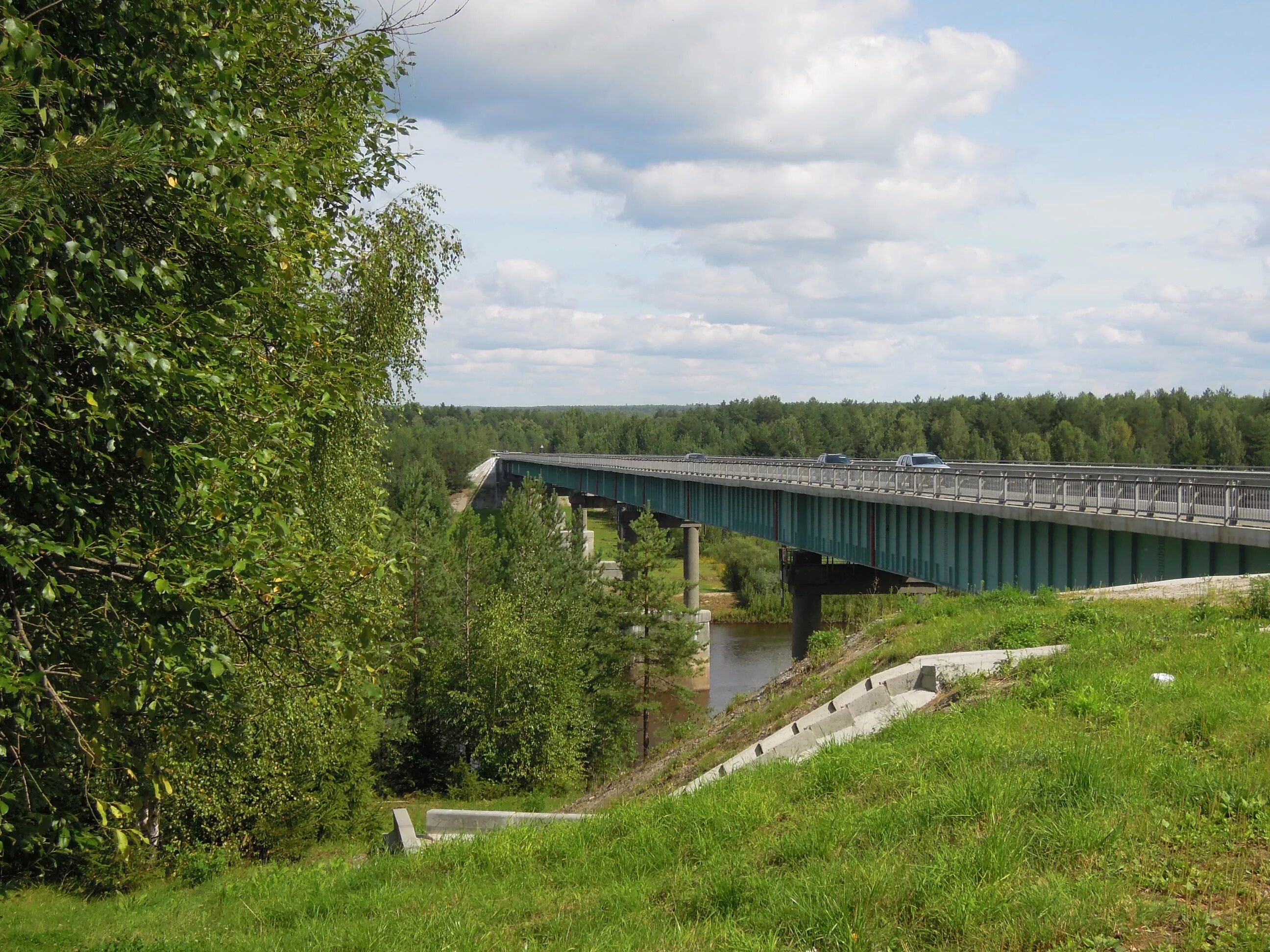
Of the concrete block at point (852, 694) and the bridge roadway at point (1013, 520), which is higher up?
the bridge roadway at point (1013, 520)

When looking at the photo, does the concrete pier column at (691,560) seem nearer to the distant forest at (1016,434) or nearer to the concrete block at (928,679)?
the distant forest at (1016,434)

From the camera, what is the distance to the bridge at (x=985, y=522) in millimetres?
19719

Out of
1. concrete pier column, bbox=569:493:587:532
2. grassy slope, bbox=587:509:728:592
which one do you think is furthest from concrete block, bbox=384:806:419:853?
concrete pier column, bbox=569:493:587:532

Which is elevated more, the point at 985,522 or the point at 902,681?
the point at 985,522

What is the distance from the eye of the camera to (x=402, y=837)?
39.6 ft

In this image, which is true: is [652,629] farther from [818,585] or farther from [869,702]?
[869,702]

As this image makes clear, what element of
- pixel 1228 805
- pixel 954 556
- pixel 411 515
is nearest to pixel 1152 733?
pixel 1228 805

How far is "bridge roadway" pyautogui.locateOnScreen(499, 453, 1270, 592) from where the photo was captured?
19531 mm

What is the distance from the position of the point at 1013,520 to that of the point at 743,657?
3538cm

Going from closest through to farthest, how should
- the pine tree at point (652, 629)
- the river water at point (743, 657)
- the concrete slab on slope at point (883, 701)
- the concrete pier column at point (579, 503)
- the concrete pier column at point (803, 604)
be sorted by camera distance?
the concrete slab on slope at point (883, 701) → the pine tree at point (652, 629) → the concrete pier column at point (803, 604) → the river water at point (743, 657) → the concrete pier column at point (579, 503)

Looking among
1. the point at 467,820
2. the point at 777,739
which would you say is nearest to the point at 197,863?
the point at 467,820

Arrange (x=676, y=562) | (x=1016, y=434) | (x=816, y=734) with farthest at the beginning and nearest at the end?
(x=1016, y=434) < (x=676, y=562) < (x=816, y=734)

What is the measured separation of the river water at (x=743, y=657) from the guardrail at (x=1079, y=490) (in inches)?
378

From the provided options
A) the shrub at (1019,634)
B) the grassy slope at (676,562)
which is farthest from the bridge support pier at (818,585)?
the shrub at (1019,634)
